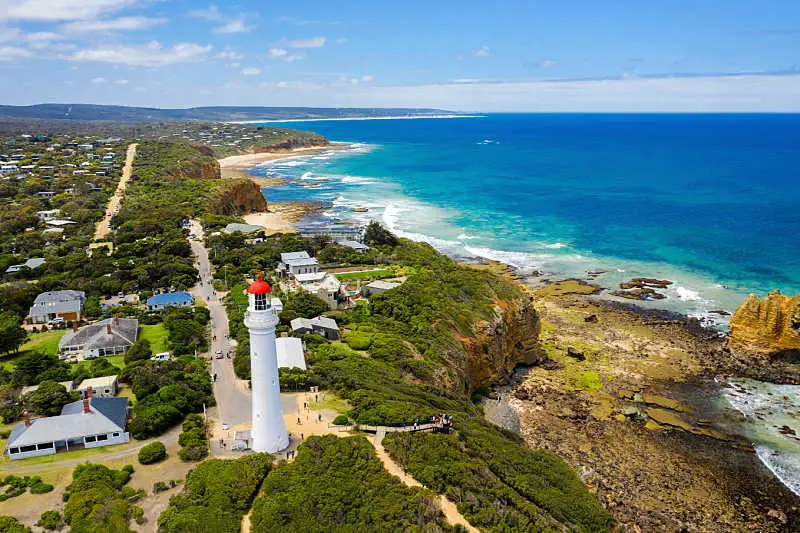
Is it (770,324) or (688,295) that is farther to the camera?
(688,295)

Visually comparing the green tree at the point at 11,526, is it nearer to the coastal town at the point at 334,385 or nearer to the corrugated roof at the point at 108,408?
the coastal town at the point at 334,385

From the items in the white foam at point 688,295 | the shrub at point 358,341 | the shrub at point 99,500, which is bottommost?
the white foam at point 688,295

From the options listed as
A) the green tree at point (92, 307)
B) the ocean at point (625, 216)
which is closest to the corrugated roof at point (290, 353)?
the green tree at point (92, 307)

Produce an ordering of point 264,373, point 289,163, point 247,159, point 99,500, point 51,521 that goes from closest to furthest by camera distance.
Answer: point 51,521, point 99,500, point 264,373, point 289,163, point 247,159

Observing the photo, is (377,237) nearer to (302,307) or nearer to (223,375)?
(302,307)

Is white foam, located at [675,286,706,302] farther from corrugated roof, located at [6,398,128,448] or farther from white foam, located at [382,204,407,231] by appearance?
corrugated roof, located at [6,398,128,448]

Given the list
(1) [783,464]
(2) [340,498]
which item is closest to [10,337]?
(2) [340,498]

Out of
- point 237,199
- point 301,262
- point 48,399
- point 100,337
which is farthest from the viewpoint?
point 237,199

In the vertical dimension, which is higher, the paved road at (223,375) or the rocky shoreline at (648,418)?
the paved road at (223,375)
